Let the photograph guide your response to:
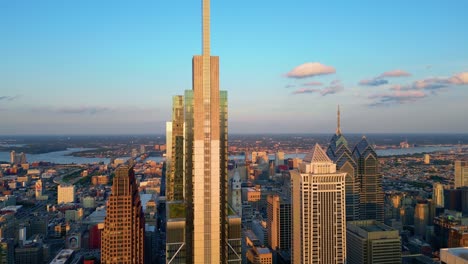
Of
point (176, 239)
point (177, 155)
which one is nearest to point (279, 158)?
point (177, 155)

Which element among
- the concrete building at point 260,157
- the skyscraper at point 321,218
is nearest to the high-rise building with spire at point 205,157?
the skyscraper at point 321,218

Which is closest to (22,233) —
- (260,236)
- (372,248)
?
(260,236)

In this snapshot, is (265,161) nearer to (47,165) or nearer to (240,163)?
(240,163)

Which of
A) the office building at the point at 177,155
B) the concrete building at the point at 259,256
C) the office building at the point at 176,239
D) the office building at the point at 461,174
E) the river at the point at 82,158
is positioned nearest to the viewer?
the office building at the point at 176,239

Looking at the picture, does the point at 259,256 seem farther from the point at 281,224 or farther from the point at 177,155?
the point at 177,155

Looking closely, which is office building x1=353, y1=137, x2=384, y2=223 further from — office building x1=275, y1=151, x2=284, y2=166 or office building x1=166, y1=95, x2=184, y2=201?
office building x1=166, y1=95, x2=184, y2=201

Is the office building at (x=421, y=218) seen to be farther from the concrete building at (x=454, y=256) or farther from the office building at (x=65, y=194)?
the office building at (x=65, y=194)

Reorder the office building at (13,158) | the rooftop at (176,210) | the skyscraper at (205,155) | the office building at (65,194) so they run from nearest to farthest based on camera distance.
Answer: the skyscraper at (205,155) → the rooftop at (176,210) → the office building at (65,194) → the office building at (13,158)
